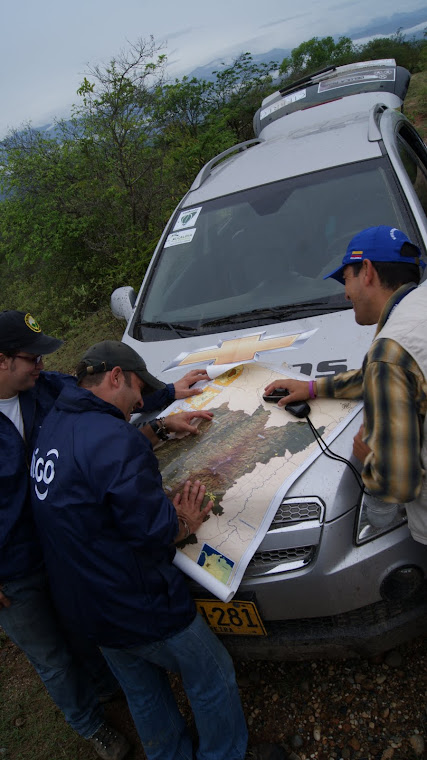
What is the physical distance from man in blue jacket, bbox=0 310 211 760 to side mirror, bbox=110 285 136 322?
1.12 m

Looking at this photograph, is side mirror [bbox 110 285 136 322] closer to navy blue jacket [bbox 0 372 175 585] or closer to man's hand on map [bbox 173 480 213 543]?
navy blue jacket [bbox 0 372 175 585]

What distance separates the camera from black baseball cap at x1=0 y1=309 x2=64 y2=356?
1.94 m

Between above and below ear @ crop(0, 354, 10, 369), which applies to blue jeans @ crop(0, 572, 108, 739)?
below

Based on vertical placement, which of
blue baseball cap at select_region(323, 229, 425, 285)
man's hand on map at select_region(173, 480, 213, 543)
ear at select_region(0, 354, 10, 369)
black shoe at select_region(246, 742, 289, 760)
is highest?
blue baseball cap at select_region(323, 229, 425, 285)

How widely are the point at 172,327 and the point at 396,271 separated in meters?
1.50

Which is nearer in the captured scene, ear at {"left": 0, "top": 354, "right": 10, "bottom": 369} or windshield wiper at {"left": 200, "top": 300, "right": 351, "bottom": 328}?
ear at {"left": 0, "top": 354, "right": 10, "bottom": 369}

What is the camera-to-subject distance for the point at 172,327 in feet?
9.37

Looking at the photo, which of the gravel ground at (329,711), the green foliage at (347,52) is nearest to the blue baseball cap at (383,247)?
the gravel ground at (329,711)

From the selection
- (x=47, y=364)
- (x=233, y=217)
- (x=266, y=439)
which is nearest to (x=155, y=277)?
(x=233, y=217)

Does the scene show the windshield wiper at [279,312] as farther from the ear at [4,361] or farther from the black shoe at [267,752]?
the black shoe at [267,752]

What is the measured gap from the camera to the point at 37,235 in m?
8.42

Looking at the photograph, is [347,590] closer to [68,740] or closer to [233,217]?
[68,740]

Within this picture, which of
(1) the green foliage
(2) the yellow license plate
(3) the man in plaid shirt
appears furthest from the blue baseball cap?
(1) the green foliage

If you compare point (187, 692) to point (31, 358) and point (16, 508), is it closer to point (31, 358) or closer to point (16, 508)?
point (16, 508)
